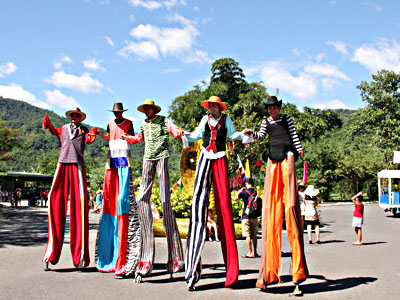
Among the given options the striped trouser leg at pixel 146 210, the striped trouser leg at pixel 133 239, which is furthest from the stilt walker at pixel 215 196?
the striped trouser leg at pixel 133 239

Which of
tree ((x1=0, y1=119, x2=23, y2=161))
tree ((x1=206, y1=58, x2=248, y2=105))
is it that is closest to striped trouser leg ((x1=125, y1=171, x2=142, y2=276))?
tree ((x1=0, y1=119, x2=23, y2=161))

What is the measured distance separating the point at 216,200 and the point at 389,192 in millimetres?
18140

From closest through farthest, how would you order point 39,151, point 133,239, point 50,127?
point 133,239, point 50,127, point 39,151

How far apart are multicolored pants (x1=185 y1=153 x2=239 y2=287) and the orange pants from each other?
40 centimetres

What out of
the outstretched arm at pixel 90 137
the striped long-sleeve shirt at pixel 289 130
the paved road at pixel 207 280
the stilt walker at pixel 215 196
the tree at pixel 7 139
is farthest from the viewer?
the tree at pixel 7 139

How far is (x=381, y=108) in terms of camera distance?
34.5 m

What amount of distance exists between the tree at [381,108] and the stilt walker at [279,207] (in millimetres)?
30518

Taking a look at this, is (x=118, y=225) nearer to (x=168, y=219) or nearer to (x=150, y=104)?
(x=168, y=219)

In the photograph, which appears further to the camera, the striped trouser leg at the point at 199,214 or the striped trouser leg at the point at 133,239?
the striped trouser leg at the point at 133,239

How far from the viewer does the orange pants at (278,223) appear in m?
4.97

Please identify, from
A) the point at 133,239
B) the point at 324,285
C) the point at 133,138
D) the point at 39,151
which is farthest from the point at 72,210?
the point at 39,151

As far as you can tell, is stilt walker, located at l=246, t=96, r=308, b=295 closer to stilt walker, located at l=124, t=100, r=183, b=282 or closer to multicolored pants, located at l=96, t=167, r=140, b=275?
stilt walker, located at l=124, t=100, r=183, b=282

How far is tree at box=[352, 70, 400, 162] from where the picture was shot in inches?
1299

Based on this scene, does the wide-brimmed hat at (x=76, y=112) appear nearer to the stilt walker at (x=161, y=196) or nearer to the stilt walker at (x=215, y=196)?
the stilt walker at (x=161, y=196)
